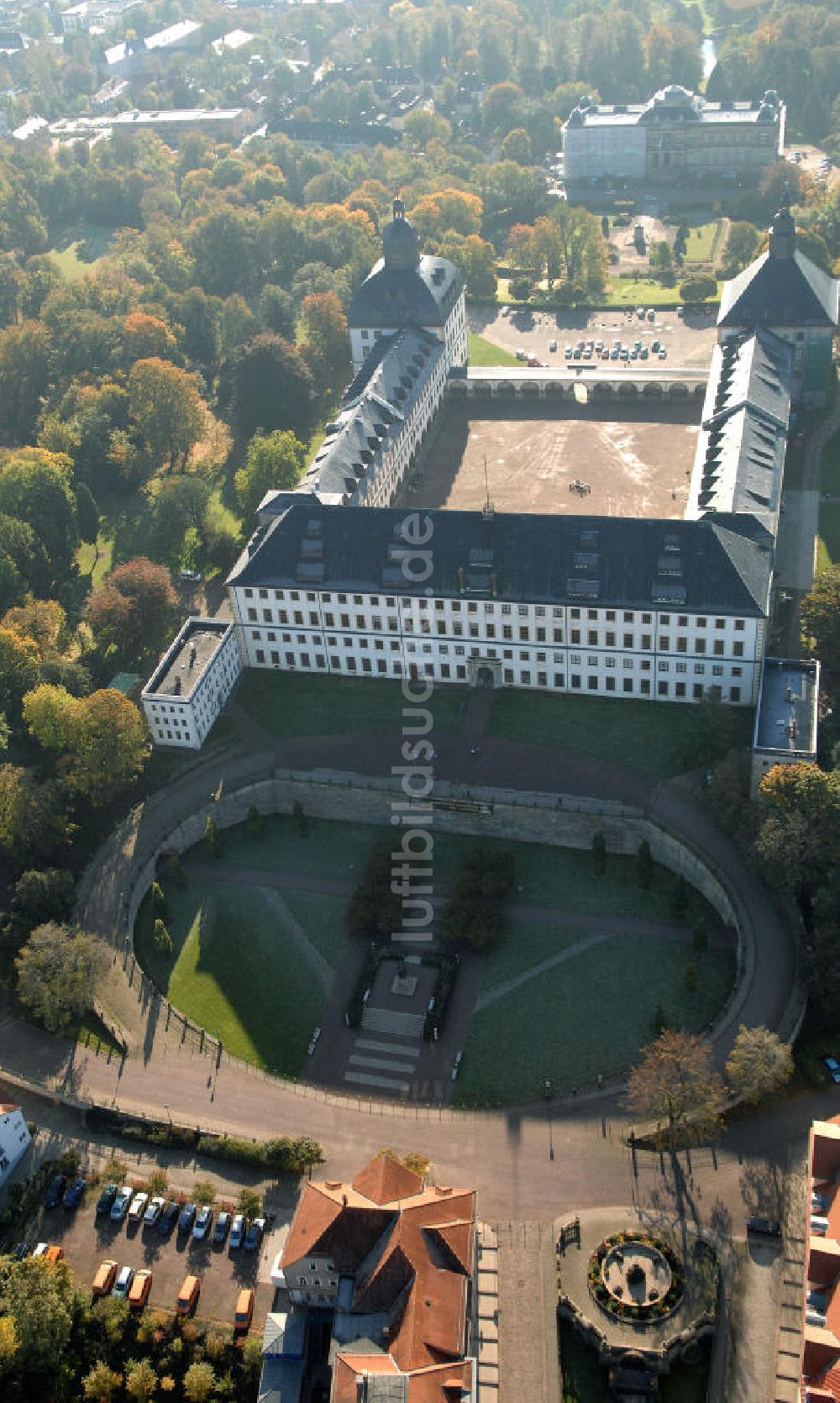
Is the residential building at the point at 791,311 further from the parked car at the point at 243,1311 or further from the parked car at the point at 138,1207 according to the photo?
the parked car at the point at 243,1311

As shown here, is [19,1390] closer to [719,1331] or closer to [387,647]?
[719,1331]

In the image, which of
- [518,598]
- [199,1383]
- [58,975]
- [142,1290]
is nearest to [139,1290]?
[142,1290]

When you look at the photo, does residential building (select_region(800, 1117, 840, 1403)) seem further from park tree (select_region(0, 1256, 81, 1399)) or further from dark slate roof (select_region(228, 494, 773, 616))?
dark slate roof (select_region(228, 494, 773, 616))

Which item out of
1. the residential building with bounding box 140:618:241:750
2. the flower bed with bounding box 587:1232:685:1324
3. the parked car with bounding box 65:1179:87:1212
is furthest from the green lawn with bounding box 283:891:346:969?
the flower bed with bounding box 587:1232:685:1324

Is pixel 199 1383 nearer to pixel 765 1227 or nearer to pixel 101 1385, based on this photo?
pixel 101 1385

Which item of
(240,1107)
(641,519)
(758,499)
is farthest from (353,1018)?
(758,499)

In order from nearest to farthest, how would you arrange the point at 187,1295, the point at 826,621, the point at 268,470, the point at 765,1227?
the point at 187,1295
the point at 765,1227
the point at 826,621
the point at 268,470
